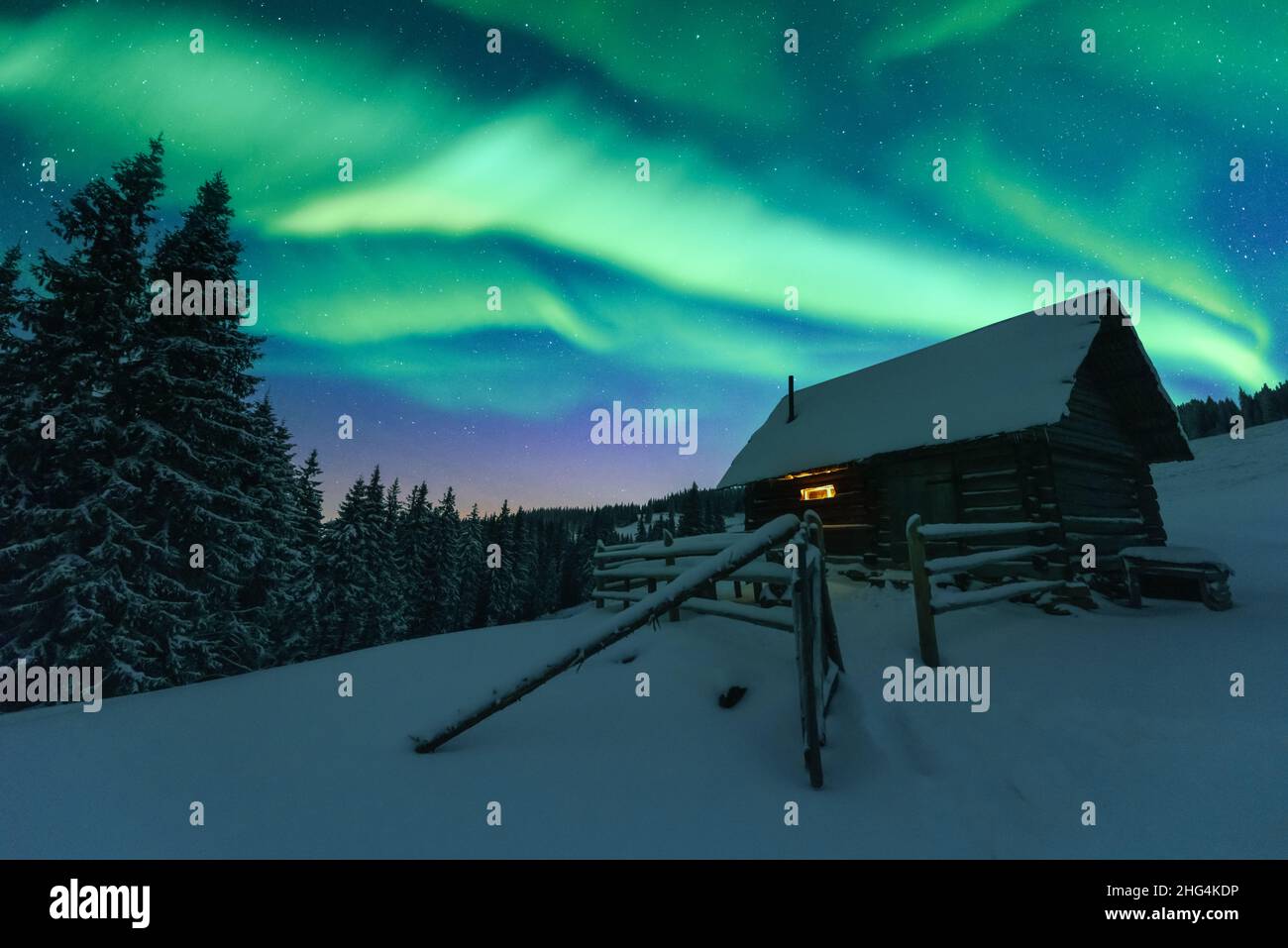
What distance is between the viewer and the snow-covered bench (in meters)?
7.27

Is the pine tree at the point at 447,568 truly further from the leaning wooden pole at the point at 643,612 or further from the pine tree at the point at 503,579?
the leaning wooden pole at the point at 643,612

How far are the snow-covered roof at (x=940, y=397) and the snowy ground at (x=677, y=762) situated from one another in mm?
5510

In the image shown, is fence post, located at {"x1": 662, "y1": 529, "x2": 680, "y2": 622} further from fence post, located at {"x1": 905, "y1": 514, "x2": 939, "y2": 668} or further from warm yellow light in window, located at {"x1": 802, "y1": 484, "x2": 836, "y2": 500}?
warm yellow light in window, located at {"x1": 802, "y1": 484, "x2": 836, "y2": 500}

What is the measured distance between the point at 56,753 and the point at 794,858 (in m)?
4.93

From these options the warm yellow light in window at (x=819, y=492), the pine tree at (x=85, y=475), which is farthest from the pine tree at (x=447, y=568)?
the warm yellow light in window at (x=819, y=492)

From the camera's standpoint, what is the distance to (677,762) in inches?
139

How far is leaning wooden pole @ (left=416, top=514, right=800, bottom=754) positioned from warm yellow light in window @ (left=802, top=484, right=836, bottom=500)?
10426 millimetres

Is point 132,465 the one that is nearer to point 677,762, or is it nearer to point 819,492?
point 677,762

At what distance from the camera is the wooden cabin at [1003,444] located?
9.94 m

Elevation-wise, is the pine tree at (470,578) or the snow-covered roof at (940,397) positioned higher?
the snow-covered roof at (940,397)

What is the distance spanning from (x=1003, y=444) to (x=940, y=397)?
2.17m

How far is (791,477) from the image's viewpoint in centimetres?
1486

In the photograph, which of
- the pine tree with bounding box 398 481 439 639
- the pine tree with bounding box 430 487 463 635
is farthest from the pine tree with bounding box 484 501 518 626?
the pine tree with bounding box 398 481 439 639
